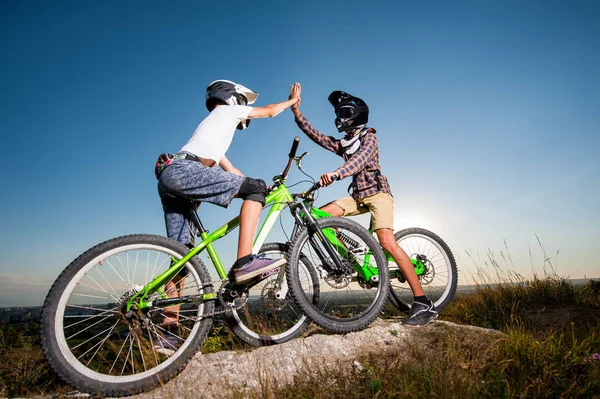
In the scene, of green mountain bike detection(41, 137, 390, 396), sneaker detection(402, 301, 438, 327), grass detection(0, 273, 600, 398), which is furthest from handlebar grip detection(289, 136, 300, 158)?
sneaker detection(402, 301, 438, 327)

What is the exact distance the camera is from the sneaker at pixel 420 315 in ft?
12.9

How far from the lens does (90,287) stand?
2.55 metres

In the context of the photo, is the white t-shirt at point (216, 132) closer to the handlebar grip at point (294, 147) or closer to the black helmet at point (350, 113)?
the handlebar grip at point (294, 147)

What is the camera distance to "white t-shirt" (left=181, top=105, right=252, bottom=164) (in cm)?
317

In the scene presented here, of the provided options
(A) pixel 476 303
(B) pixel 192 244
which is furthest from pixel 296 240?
(A) pixel 476 303

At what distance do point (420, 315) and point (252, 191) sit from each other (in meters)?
2.71

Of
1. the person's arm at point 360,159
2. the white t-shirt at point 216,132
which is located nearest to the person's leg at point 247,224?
the white t-shirt at point 216,132

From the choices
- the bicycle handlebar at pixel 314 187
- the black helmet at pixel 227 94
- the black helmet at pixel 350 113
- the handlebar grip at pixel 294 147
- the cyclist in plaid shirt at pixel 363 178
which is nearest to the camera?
the black helmet at pixel 227 94

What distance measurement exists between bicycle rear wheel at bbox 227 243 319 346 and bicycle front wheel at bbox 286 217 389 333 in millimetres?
137

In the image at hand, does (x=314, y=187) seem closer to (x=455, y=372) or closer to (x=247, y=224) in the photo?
(x=247, y=224)

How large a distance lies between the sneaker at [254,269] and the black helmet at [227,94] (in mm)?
1482

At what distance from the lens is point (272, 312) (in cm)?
370

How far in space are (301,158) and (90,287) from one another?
8.16ft

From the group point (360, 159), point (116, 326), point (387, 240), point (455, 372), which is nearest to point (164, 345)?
point (116, 326)
